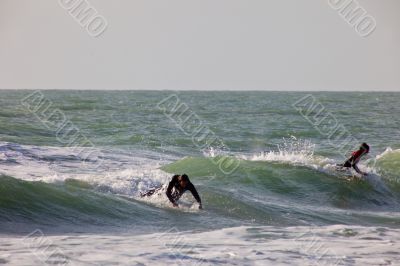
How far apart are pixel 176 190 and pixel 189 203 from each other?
48 cm

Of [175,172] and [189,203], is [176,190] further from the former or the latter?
[175,172]

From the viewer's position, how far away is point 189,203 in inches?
598

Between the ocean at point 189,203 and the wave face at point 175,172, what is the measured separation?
4 centimetres

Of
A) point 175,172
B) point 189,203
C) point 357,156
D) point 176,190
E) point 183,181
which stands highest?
point 357,156

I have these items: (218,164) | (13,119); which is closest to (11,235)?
(218,164)

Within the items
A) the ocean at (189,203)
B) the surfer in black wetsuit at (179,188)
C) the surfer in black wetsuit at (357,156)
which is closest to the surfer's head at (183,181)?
the surfer in black wetsuit at (179,188)

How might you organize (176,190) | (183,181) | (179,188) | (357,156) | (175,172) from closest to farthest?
(183,181) < (179,188) < (176,190) < (357,156) < (175,172)

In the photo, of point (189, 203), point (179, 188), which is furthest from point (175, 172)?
point (179, 188)

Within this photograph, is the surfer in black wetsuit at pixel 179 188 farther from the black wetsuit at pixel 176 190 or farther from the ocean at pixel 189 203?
the ocean at pixel 189 203

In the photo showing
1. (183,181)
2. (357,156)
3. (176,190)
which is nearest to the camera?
(183,181)

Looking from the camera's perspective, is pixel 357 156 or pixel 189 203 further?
pixel 357 156

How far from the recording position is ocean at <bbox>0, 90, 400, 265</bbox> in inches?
A: 411

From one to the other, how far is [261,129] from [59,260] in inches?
1117

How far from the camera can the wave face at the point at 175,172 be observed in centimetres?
1353
